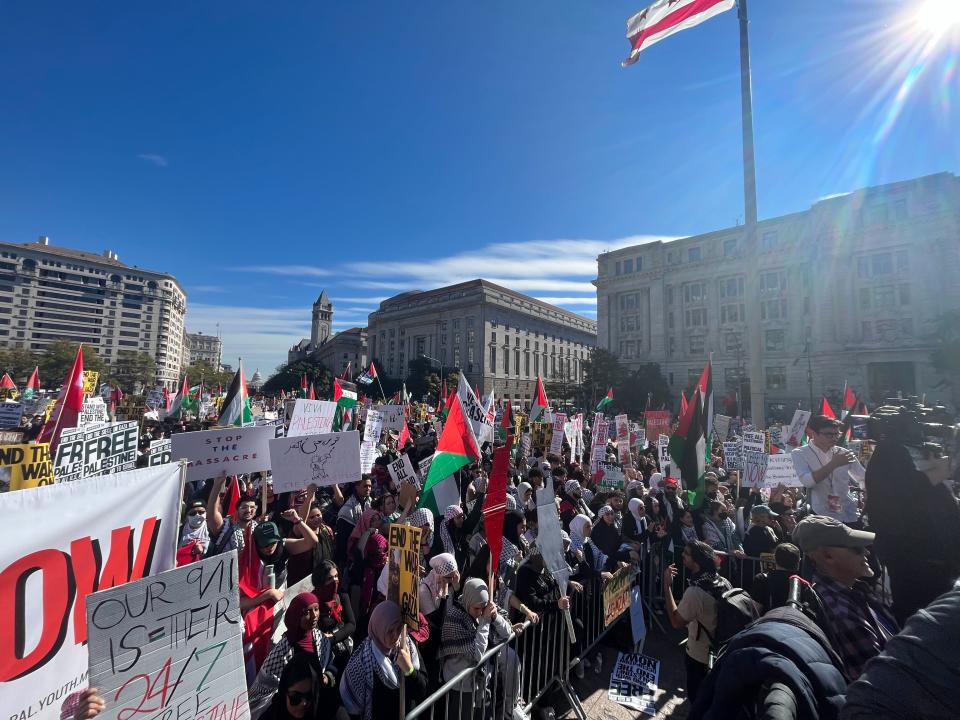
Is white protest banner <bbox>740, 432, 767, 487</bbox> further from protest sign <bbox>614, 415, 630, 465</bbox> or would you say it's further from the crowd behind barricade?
protest sign <bbox>614, 415, 630, 465</bbox>

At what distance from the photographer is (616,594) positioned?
15.8ft

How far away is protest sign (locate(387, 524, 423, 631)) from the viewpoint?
280 centimetres

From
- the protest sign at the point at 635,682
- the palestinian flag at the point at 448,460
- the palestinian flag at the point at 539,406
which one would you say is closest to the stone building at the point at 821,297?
the palestinian flag at the point at 539,406

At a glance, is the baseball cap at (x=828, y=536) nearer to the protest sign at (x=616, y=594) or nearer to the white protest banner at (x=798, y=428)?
the protest sign at (x=616, y=594)

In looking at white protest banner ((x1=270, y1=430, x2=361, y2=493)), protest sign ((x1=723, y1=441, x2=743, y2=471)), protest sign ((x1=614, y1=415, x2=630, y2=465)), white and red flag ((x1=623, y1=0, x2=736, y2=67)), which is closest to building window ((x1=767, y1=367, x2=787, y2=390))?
protest sign ((x1=614, y1=415, x2=630, y2=465))

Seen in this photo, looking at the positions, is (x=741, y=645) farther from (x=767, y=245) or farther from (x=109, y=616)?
(x=767, y=245)

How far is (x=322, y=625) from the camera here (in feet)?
10.6

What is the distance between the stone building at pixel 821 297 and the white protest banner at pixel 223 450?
40680 millimetres

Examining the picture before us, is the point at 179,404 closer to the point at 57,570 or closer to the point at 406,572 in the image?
the point at 57,570

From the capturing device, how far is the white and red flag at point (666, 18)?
10195 millimetres

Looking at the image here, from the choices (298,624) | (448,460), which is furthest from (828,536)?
(448,460)

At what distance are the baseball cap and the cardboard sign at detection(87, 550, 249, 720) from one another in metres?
2.85

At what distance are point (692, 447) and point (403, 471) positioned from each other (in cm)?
389

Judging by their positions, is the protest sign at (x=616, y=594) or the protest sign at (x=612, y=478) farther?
the protest sign at (x=612, y=478)
